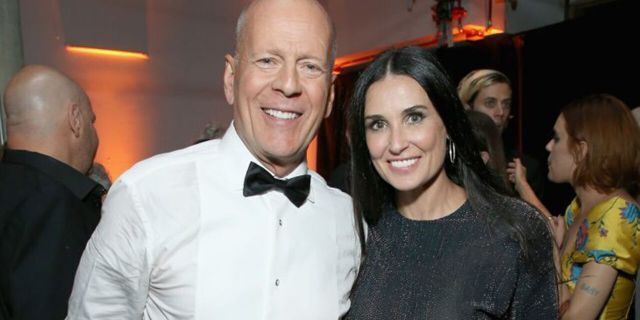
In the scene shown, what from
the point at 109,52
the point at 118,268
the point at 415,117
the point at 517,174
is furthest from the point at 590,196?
the point at 109,52

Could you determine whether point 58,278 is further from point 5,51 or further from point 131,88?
point 131,88

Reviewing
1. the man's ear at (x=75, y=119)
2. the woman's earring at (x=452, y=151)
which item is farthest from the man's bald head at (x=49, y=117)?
the woman's earring at (x=452, y=151)

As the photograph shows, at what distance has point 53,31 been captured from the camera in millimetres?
4445

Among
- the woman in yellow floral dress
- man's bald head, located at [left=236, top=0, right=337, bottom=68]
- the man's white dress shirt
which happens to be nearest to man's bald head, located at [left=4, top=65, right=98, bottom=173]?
the man's white dress shirt

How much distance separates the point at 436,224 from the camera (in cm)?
165

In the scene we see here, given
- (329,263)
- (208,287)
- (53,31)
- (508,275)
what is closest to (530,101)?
(508,275)

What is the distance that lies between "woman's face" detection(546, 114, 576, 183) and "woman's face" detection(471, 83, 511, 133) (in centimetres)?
55

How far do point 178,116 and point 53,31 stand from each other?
4.18 ft

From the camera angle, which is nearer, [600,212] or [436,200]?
[436,200]

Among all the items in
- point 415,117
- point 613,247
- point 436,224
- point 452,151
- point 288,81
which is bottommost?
point 613,247

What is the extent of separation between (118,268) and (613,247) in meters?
1.84

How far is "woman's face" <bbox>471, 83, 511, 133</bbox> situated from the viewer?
3.12 meters

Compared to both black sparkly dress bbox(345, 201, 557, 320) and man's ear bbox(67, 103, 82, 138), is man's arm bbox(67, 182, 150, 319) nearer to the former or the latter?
black sparkly dress bbox(345, 201, 557, 320)

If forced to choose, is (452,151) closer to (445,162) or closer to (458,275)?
(445,162)
